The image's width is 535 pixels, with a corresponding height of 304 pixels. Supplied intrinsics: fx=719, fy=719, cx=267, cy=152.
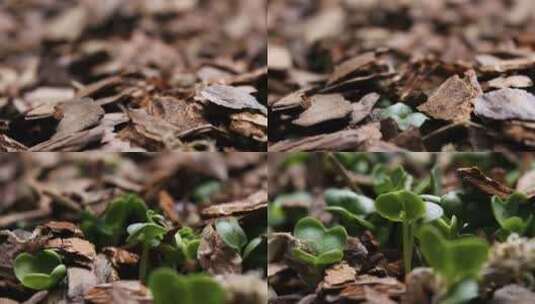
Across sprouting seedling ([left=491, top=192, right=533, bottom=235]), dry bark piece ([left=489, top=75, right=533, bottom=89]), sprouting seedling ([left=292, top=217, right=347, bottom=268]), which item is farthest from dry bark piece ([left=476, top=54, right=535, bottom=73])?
sprouting seedling ([left=292, top=217, right=347, bottom=268])

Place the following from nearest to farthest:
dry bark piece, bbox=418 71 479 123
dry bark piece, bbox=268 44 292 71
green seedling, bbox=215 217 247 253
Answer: green seedling, bbox=215 217 247 253
dry bark piece, bbox=418 71 479 123
dry bark piece, bbox=268 44 292 71

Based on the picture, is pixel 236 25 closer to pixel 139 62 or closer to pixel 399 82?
pixel 139 62

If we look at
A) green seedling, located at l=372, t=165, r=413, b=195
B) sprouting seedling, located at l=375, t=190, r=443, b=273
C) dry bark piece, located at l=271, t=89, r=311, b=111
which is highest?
dry bark piece, located at l=271, t=89, r=311, b=111

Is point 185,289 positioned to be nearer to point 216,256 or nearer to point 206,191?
point 216,256

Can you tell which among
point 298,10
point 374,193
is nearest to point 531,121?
point 374,193

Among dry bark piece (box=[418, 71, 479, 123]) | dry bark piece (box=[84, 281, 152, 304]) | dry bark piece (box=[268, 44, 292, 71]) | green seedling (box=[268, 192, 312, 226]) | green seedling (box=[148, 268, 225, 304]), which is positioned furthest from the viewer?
dry bark piece (box=[268, 44, 292, 71])

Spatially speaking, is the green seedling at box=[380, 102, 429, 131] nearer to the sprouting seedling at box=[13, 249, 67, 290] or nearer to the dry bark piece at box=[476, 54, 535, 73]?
the dry bark piece at box=[476, 54, 535, 73]
